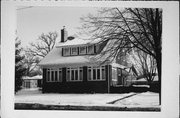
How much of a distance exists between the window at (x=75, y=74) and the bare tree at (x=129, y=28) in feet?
2.39

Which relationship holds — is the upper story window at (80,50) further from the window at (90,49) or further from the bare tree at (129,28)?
the bare tree at (129,28)

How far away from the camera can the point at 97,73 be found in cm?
627

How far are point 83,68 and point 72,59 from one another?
0.94 ft

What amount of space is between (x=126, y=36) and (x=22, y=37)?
200 cm

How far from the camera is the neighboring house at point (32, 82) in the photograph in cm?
626

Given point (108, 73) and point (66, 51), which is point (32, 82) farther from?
point (108, 73)

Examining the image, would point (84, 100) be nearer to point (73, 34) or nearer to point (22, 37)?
point (73, 34)

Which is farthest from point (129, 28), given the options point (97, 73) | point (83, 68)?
point (83, 68)

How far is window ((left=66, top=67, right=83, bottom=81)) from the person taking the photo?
20.7 ft

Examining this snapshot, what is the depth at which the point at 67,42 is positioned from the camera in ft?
20.8

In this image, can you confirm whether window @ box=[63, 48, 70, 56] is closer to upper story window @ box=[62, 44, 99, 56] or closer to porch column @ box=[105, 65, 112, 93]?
upper story window @ box=[62, 44, 99, 56]

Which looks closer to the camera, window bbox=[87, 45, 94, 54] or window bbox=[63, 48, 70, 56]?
window bbox=[87, 45, 94, 54]

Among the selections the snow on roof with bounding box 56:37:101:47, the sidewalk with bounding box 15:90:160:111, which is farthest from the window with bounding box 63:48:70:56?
the sidewalk with bounding box 15:90:160:111

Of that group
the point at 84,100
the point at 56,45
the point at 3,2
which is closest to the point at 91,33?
the point at 56,45
